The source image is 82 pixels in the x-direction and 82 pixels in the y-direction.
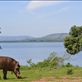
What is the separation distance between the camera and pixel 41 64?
41062 mm

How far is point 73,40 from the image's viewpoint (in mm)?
49219

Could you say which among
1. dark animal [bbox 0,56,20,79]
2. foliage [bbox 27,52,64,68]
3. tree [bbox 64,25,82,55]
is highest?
tree [bbox 64,25,82,55]

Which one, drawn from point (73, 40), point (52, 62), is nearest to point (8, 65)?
point (52, 62)

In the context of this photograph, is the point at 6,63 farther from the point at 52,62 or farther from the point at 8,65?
the point at 52,62

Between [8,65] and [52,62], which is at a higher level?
[8,65]

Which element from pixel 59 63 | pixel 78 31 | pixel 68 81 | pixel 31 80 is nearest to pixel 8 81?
pixel 31 80

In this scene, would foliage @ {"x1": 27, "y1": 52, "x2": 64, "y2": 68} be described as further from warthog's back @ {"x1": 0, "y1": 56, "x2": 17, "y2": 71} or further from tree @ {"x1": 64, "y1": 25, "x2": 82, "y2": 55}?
warthog's back @ {"x1": 0, "y1": 56, "x2": 17, "y2": 71}

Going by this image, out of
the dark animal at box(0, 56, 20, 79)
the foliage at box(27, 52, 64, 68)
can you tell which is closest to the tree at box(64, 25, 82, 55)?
the foliage at box(27, 52, 64, 68)

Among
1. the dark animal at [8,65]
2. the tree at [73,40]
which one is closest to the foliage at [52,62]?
the tree at [73,40]

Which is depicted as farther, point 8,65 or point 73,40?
point 73,40

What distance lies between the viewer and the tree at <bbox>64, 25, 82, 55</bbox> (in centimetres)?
4803

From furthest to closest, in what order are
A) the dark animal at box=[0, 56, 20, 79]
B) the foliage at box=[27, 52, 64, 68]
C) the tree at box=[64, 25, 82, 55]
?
the tree at box=[64, 25, 82, 55] < the foliage at box=[27, 52, 64, 68] < the dark animal at box=[0, 56, 20, 79]

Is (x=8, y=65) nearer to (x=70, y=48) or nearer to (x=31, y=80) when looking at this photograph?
(x=31, y=80)

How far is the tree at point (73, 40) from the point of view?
48031 mm
